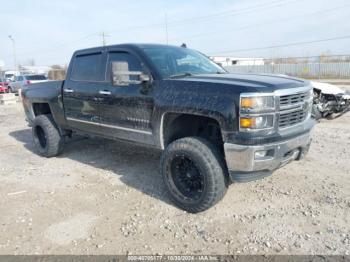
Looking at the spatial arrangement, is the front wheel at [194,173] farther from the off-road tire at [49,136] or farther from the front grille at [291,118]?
the off-road tire at [49,136]

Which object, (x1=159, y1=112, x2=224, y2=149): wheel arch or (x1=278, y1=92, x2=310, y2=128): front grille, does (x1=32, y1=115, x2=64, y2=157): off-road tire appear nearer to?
(x1=159, y1=112, x2=224, y2=149): wheel arch

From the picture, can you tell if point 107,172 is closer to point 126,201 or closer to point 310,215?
point 126,201

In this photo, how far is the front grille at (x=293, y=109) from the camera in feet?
10.8

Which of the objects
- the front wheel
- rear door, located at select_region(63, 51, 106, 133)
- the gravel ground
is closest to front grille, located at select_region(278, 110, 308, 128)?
the front wheel

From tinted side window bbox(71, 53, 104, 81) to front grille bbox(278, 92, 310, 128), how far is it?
2.84 meters

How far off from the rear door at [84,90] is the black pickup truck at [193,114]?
2 cm

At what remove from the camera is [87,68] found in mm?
5211

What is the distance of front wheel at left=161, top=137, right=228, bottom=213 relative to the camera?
11.3 ft

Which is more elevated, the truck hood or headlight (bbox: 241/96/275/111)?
the truck hood

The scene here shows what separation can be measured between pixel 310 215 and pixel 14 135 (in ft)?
26.8

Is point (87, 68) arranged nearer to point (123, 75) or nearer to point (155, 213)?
point (123, 75)

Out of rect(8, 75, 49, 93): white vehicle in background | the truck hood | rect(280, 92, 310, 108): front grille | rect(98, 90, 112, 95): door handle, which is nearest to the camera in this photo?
the truck hood

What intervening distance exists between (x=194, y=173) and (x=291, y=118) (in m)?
1.28

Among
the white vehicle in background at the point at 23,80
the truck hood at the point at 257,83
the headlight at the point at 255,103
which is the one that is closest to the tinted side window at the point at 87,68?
the truck hood at the point at 257,83
